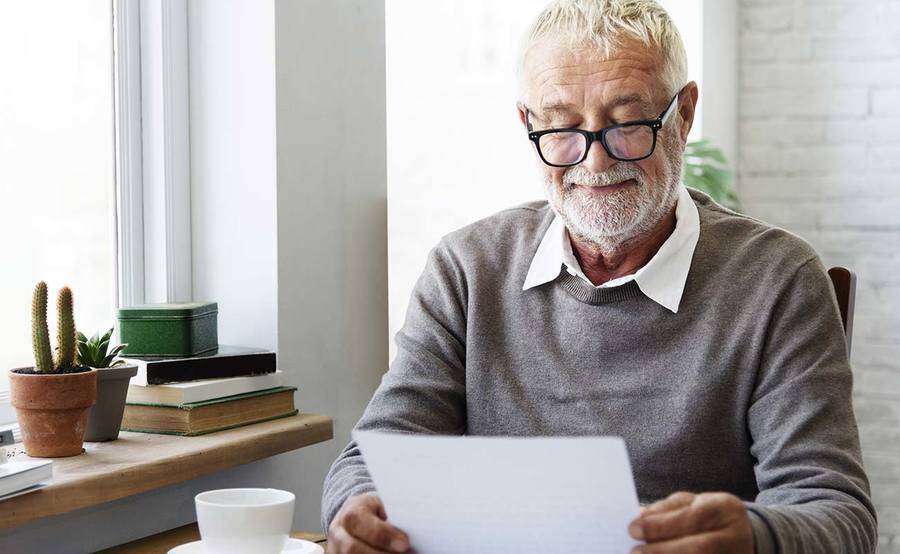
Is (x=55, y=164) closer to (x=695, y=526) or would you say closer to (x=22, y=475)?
(x=22, y=475)

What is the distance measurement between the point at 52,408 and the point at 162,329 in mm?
270

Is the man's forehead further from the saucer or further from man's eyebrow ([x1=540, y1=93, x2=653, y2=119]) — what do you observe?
the saucer

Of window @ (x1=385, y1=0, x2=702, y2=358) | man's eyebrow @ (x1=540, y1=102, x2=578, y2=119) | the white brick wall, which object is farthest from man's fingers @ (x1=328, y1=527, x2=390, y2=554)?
the white brick wall

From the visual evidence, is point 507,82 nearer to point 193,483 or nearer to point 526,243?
point 526,243

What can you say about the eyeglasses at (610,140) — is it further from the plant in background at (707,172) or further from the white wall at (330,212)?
the plant in background at (707,172)

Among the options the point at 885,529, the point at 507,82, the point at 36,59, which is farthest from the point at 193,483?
the point at 885,529

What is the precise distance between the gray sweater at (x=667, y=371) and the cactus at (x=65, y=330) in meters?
0.36

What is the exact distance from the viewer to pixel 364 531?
1073 millimetres

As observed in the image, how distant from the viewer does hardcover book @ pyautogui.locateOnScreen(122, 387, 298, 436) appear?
4.84 ft

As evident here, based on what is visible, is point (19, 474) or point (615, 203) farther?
point (615, 203)

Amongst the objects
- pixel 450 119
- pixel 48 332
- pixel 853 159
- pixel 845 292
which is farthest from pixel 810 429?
pixel 450 119

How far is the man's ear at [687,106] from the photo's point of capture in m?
1.44

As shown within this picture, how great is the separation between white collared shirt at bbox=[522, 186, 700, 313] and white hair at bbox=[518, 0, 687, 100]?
18cm

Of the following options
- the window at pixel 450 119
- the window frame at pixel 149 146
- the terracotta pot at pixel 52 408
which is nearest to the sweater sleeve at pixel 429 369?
the terracotta pot at pixel 52 408
